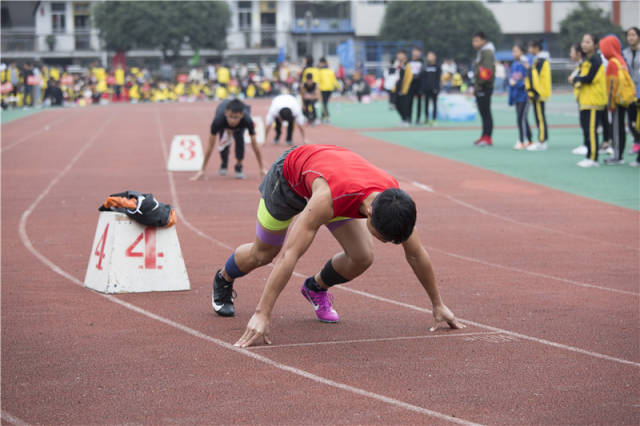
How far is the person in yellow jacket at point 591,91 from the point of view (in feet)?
48.2

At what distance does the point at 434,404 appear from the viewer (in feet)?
14.6

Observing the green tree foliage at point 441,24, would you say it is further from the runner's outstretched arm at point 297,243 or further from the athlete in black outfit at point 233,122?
the runner's outstretched arm at point 297,243

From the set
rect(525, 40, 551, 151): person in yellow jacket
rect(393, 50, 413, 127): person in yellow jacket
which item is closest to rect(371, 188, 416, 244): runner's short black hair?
rect(525, 40, 551, 151): person in yellow jacket

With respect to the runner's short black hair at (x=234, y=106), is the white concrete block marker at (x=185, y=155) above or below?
below

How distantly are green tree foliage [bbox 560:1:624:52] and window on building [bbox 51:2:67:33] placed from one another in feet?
133

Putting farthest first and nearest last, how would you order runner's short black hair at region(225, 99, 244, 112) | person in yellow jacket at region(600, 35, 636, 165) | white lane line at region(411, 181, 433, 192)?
person in yellow jacket at region(600, 35, 636, 165) < white lane line at region(411, 181, 433, 192) < runner's short black hair at region(225, 99, 244, 112)

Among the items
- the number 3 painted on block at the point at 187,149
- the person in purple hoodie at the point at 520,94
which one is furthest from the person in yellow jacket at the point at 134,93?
the number 3 painted on block at the point at 187,149

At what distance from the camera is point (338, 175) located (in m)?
4.92

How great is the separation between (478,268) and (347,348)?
2.81 m

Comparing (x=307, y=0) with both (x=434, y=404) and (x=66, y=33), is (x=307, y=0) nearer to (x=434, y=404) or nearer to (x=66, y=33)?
(x=66, y=33)

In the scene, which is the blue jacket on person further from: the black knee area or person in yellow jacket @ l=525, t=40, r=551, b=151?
the black knee area

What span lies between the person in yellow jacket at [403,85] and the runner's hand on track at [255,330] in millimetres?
19315

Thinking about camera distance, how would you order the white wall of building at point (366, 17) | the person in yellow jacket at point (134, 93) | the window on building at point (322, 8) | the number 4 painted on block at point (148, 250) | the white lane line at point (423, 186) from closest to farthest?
the number 4 painted on block at point (148, 250) < the white lane line at point (423, 186) < the person in yellow jacket at point (134, 93) < the white wall of building at point (366, 17) < the window on building at point (322, 8)

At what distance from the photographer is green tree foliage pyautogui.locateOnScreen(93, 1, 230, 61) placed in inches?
2603
